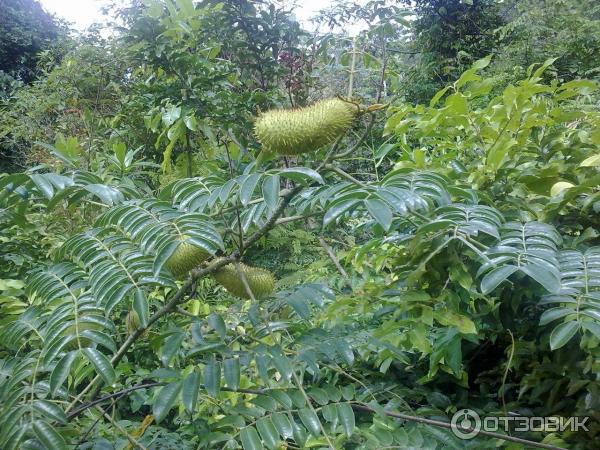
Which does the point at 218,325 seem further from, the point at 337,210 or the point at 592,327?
the point at 592,327

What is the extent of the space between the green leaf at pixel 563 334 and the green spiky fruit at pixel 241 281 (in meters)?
0.60

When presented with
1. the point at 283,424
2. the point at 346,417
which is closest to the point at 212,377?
the point at 283,424

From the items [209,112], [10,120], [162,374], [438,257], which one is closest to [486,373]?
[438,257]

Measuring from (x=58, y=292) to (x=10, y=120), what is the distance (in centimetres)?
A: 560

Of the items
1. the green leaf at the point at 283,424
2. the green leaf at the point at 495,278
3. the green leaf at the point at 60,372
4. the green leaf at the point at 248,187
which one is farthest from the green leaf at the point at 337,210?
the green leaf at the point at 60,372

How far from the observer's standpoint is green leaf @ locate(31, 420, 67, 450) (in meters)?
0.82

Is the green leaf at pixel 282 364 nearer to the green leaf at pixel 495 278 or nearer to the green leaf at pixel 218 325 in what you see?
the green leaf at pixel 218 325

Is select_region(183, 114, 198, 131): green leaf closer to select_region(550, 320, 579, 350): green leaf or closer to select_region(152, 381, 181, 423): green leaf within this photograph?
select_region(152, 381, 181, 423): green leaf

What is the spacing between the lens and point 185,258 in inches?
38.3

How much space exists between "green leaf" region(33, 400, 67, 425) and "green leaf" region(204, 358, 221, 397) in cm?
23

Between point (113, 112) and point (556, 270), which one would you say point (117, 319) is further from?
point (113, 112)

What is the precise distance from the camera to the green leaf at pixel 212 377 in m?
0.89

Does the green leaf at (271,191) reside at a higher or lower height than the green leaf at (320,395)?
higher

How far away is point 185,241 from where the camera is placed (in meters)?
0.86
